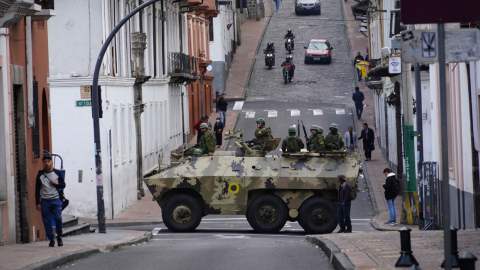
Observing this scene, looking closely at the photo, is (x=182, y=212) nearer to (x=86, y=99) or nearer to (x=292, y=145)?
(x=292, y=145)

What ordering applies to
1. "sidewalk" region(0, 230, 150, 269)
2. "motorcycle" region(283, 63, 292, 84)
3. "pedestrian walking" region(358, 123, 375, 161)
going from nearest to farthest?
"sidewalk" region(0, 230, 150, 269), "pedestrian walking" region(358, 123, 375, 161), "motorcycle" region(283, 63, 292, 84)

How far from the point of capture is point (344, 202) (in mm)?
18953

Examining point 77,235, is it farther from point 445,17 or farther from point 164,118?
point 164,118

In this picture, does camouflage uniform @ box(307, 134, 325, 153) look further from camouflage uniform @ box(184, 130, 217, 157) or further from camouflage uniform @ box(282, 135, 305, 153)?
camouflage uniform @ box(184, 130, 217, 157)

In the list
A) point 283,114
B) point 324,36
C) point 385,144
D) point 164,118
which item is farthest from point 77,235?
point 324,36

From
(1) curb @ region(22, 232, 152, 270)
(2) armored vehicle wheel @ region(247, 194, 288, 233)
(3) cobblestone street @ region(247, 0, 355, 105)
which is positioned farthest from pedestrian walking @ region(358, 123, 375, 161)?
(1) curb @ region(22, 232, 152, 270)

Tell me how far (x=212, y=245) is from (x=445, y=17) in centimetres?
909

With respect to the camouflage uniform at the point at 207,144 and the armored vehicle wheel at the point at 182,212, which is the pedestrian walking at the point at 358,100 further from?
the armored vehicle wheel at the point at 182,212

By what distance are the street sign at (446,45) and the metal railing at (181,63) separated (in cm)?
2914

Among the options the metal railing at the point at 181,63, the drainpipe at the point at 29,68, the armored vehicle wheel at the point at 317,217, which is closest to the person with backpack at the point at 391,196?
the armored vehicle wheel at the point at 317,217

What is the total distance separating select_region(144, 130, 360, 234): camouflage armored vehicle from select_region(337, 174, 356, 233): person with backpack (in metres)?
0.44

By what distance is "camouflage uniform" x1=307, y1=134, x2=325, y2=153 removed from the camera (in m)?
20.8

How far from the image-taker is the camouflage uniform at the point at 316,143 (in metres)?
20.8

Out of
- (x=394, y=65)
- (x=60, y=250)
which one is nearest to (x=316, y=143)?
(x=394, y=65)
